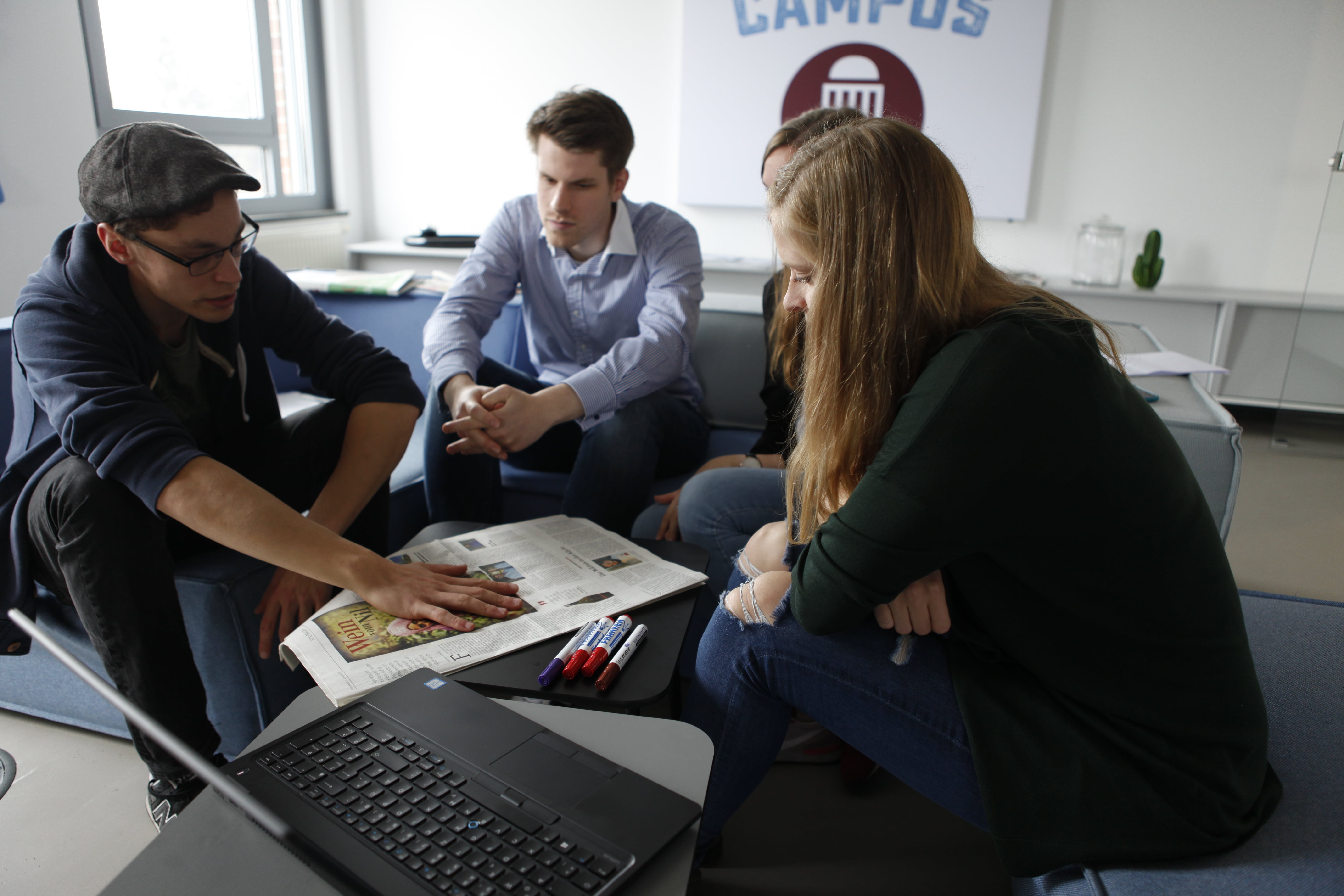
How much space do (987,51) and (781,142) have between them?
2547 millimetres

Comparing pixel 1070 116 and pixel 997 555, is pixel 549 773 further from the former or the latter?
pixel 1070 116

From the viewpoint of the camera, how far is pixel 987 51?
3453mm

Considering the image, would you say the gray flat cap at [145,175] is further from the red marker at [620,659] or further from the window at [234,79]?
the window at [234,79]

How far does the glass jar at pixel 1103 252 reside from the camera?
351 centimetres

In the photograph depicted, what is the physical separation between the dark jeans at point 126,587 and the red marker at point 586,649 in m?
0.61

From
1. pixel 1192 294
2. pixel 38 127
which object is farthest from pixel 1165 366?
pixel 38 127

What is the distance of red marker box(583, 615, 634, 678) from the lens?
87cm

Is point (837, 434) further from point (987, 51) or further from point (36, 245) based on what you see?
point (987, 51)

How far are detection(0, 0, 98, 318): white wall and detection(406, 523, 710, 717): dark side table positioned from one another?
7.88ft

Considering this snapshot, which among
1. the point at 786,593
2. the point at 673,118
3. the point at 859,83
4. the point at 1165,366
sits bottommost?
the point at 786,593

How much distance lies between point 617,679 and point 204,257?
2.84 feet

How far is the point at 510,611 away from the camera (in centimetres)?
98

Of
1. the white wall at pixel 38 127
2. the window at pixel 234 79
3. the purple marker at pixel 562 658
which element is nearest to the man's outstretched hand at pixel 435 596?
the purple marker at pixel 562 658

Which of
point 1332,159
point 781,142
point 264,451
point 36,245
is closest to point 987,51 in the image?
point 1332,159
